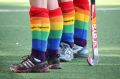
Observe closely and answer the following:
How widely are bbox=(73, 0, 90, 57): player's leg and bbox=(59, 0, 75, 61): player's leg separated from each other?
23 cm

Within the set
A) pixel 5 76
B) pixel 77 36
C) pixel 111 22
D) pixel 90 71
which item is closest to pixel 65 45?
pixel 77 36

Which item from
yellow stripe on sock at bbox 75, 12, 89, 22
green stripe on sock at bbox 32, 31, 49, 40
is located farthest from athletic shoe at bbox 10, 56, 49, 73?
yellow stripe on sock at bbox 75, 12, 89, 22

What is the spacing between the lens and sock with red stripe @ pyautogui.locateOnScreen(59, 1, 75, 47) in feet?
18.0

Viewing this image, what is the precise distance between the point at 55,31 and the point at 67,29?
0.51 metres

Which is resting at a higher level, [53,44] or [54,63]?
[53,44]

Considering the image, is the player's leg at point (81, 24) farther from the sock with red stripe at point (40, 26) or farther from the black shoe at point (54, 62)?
the sock with red stripe at point (40, 26)

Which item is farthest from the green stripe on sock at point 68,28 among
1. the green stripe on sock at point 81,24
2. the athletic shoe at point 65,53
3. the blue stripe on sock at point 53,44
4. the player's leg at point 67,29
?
the blue stripe on sock at point 53,44

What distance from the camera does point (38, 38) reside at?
4816mm

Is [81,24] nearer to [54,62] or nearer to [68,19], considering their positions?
[68,19]

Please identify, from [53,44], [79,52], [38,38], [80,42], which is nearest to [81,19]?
[80,42]

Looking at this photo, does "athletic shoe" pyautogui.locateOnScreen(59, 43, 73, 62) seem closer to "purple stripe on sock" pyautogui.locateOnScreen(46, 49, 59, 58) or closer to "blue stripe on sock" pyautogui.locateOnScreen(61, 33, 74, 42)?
"blue stripe on sock" pyautogui.locateOnScreen(61, 33, 74, 42)

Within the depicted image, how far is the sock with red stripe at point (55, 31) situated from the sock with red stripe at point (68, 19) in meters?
0.46

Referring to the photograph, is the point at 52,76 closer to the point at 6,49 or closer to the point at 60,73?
the point at 60,73

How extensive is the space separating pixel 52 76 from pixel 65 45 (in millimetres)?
966
